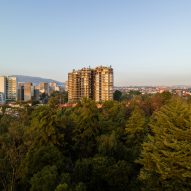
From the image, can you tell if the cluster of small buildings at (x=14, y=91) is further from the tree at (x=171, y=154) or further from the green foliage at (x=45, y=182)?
the tree at (x=171, y=154)

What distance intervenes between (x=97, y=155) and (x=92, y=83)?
5161 centimetres

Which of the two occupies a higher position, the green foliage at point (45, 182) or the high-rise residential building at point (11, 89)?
the high-rise residential building at point (11, 89)

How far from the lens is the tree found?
13.6 meters

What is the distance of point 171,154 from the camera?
535 inches

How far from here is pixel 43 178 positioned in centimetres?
1463

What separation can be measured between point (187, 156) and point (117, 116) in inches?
815

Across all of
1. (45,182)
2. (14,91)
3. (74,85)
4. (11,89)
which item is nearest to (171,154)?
(45,182)

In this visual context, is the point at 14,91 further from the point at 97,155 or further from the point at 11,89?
the point at 97,155

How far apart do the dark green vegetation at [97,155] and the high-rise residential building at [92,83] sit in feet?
135

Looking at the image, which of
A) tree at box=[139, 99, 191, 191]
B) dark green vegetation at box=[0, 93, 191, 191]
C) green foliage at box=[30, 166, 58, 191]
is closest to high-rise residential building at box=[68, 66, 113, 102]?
dark green vegetation at box=[0, 93, 191, 191]

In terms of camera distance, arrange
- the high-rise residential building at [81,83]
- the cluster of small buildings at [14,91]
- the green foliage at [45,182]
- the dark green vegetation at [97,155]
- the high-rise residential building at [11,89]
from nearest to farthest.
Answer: the dark green vegetation at [97,155] < the green foliage at [45,182] < the high-rise residential building at [81,83] < the cluster of small buildings at [14,91] < the high-rise residential building at [11,89]

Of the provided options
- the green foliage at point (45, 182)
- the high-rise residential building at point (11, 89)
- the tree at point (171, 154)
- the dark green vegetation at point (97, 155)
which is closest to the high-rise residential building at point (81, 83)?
the high-rise residential building at point (11, 89)

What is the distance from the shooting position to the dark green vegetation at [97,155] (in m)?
14.0

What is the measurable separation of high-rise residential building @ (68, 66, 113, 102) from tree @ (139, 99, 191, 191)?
173 ft
